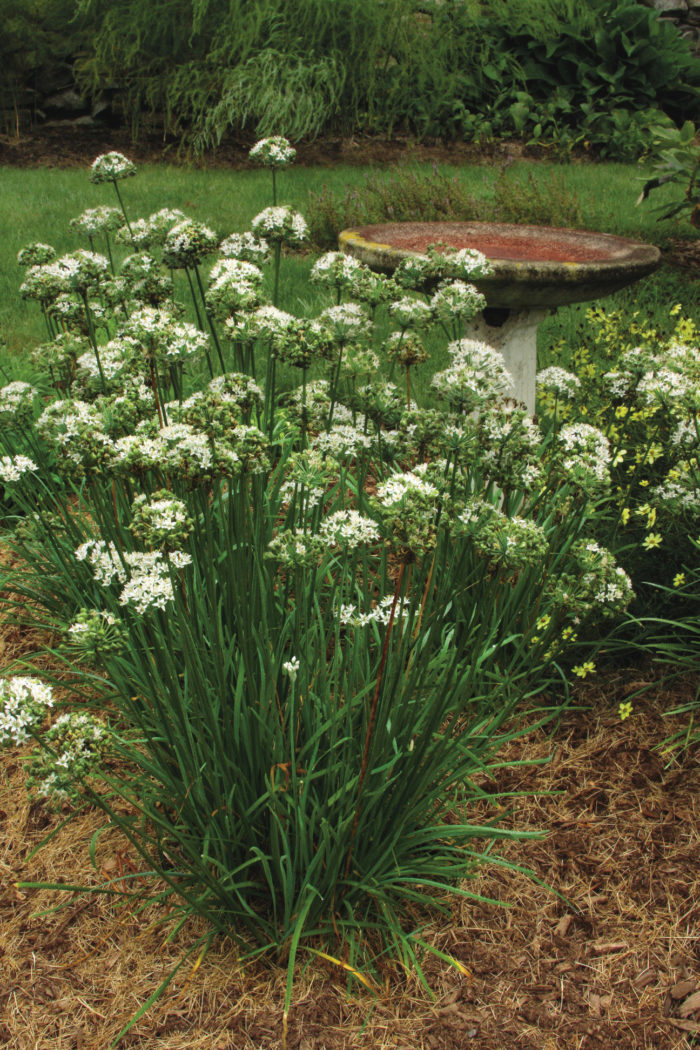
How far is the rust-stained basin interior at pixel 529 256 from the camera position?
380 cm

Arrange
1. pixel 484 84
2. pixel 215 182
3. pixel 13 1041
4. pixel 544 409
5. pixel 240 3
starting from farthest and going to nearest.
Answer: pixel 484 84, pixel 240 3, pixel 215 182, pixel 544 409, pixel 13 1041

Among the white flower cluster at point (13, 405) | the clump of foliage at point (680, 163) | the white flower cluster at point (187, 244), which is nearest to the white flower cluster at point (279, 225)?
the white flower cluster at point (187, 244)

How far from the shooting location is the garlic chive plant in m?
2.11

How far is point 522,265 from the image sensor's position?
375 cm

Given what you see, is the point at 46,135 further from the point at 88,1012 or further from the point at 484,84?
the point at 88,1012

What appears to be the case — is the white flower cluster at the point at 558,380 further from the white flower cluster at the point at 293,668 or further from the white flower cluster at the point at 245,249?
the white flower cluster at the point at 293,668

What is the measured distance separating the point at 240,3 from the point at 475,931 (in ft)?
41.1

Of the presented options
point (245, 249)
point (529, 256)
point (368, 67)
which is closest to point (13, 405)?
point (245, 249)

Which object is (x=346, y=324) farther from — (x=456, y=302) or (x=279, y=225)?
(x=279, y=225)

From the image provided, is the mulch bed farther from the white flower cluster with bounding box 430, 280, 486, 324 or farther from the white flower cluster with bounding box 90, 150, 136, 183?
the white flower cluster with bounding box 430, 280, 486, 324

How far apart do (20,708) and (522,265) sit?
285 cm

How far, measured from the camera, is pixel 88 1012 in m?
2.35

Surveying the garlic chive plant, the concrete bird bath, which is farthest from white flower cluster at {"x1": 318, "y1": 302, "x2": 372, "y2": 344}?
the concrete bird bath

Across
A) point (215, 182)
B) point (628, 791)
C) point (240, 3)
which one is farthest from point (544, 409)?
point (240, 3)
